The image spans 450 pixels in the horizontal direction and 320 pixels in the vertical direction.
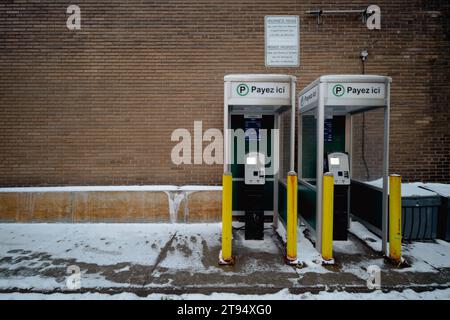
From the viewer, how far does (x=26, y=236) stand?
4.59m

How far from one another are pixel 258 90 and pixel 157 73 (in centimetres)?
270

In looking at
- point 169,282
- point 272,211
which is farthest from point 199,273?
point 272,211

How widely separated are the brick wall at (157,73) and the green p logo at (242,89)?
1.66m

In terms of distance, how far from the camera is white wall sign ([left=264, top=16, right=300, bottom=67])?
5.37 m

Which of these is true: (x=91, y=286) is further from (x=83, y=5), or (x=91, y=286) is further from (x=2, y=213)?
(x=83, y=5)

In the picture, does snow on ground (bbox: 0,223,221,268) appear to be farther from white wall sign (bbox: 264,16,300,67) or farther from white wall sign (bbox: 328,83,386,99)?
white wall sign (bbox: 264,16,300,67)

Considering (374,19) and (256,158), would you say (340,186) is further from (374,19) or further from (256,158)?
(374,19)

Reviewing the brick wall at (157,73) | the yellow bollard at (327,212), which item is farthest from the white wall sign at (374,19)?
the yellow bollard at (327,212)

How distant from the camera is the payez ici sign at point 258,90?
12.4 feet

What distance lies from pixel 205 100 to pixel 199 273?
354cm

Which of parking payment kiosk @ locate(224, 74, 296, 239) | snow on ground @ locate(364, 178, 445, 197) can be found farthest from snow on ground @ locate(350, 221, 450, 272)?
parking payment kiosk @ locate(224, 74, 296, 239)

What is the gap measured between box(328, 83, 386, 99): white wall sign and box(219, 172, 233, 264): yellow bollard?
1987 millimetres

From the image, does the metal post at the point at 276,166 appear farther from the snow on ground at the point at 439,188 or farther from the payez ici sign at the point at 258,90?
the snow on ground at the point at 439,188

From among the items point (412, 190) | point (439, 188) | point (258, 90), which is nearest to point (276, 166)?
point (258, 90)
